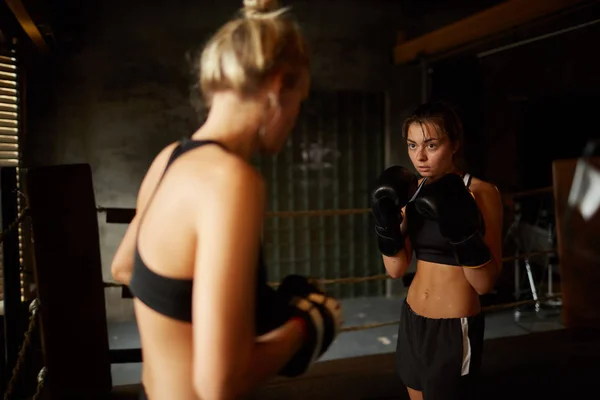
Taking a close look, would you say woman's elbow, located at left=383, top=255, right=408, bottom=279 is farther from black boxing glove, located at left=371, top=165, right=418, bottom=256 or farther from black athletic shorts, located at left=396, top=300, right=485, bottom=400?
black athletic shorts, located at left=396, top=300, right=485, bottom=400

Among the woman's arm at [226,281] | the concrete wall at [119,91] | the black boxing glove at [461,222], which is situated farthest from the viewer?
the concrete wall at [119,91]

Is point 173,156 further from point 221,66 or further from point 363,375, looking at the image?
point 363,375

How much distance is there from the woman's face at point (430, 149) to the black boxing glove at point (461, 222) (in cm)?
11

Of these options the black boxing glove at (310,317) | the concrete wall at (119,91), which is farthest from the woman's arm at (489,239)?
the concrete wall at (119,91)

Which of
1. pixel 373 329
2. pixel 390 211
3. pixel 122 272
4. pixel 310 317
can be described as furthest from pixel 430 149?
pixel 373 329

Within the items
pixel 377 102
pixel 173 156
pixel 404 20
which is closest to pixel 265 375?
pixel 173 156

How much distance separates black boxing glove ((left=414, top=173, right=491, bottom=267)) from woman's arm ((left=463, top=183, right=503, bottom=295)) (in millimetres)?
39

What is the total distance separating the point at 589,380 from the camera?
2.07m

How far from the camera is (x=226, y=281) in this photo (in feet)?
2.08

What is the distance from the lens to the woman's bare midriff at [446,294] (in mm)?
1331

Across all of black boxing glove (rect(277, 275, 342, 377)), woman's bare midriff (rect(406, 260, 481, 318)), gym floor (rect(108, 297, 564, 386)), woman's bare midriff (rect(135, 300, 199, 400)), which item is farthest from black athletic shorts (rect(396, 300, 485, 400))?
gym floor (rect(108, 297, 564, 386))

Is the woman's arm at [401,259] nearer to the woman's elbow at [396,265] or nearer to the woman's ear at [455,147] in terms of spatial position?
the woman's elbow at [396,265]

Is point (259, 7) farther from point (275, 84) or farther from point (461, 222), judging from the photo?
point (461, 222)

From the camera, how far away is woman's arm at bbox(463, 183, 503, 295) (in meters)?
1.26
